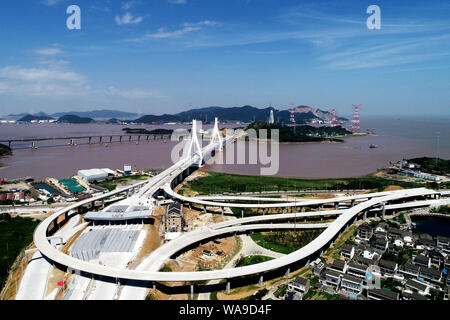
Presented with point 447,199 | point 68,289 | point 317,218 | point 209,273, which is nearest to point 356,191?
point 447,199

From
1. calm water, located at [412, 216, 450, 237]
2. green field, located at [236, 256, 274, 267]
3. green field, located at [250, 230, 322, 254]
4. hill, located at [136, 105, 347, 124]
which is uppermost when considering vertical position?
hill, located at [136, 105, 347, 124]

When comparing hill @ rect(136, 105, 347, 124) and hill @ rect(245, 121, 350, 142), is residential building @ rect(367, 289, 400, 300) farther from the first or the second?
hill @ rect(136, 105, 347, 124)

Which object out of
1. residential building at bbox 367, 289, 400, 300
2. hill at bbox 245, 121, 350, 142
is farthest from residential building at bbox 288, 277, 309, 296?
hill at bbox 245, 121, 350, 142

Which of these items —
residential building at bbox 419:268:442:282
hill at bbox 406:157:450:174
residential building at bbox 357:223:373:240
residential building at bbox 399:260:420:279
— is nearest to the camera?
residential building at bbox 419:268:442:282

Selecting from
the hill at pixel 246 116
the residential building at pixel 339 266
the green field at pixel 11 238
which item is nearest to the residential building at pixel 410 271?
the residential building at pixel 339 266

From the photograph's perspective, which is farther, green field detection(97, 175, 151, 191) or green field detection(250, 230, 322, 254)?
green field detection(97, 175, 151, 191)
